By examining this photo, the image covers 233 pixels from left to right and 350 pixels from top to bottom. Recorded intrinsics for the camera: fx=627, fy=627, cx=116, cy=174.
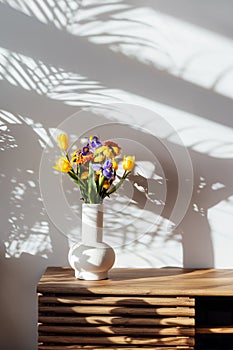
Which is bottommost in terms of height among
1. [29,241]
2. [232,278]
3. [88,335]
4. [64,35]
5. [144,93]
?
[88,335]

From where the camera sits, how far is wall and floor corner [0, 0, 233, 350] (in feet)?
9.95

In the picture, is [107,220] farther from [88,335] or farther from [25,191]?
[88,335]

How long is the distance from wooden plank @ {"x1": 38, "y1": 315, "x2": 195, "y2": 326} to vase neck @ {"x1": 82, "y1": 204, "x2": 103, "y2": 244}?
1.16 ft

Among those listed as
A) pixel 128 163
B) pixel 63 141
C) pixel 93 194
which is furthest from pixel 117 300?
pixel 63 141

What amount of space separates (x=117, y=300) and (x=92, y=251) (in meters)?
0.26

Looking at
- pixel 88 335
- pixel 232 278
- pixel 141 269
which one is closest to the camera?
pixel 88 335

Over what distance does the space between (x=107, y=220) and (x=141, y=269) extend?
11.3 inches

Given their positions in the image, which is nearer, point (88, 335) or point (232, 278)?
point (88, 335)

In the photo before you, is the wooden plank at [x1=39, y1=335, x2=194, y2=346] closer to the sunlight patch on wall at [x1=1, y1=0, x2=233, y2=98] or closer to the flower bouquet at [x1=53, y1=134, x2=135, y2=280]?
the flower bouquet at [x1=53, y1=134, x2=135, y2=280]

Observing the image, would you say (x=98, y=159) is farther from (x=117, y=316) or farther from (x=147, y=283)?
(x=117, y=316)

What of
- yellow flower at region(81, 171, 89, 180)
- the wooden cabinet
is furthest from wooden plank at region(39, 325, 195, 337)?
yellow flower at region(81, 171, 89, 180)

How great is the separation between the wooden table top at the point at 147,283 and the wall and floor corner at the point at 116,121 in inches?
5.5

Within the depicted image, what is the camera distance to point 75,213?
3049mm

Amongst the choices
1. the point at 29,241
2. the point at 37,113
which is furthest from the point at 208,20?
the point at 29,241
